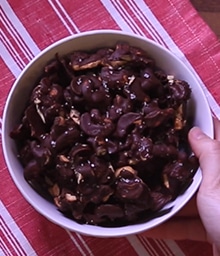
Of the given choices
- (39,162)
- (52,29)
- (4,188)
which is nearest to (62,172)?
(39,162)

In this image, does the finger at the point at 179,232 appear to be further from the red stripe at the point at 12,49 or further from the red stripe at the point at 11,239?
the red stripe at the point at 12,49

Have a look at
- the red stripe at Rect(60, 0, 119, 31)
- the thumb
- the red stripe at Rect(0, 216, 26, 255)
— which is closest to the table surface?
the red stripe at Rect(60, 0, 119, 31)

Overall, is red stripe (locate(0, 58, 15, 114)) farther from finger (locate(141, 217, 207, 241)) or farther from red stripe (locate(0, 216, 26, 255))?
finger (locate(141, 217, 207, 241))

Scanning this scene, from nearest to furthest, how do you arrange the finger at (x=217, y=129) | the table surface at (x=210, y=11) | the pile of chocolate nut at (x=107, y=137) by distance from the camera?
the pile of chocolate nut at (x=107, y=137), the finger at (x=217, y=129), the table surface at (x=210, y=11)

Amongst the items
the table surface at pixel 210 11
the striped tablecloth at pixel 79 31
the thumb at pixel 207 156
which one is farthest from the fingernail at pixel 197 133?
the table surface at pixel 210 11

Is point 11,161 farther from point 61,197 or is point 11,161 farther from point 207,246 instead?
point 207,246

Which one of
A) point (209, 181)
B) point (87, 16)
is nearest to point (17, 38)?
point (87, 16)

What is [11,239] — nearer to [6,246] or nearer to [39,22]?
[6,246]
